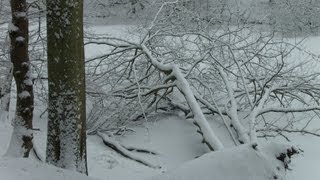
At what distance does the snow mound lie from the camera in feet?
13.0

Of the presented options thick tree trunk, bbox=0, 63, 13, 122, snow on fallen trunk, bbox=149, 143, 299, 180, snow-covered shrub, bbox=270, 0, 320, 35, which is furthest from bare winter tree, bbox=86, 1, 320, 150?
snow-covered shrub, bbox=270, 0, 320, 35

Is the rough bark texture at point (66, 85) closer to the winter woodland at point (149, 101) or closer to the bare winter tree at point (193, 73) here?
the winter woodland at point (149, 101)

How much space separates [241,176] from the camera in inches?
143

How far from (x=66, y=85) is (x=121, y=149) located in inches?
186

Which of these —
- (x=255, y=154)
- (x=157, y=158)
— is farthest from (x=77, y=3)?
(x=157, y=158)

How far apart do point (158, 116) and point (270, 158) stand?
738 cm

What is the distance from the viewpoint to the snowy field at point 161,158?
3723 mm

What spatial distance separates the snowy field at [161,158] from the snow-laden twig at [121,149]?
11cm

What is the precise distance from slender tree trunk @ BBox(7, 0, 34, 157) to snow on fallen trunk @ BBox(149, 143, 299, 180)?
8.68ft

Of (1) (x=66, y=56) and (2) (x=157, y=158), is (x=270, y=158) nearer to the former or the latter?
(1) (x=66, y=56)

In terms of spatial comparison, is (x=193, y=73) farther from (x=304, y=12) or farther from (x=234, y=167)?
(x=304, y=12)

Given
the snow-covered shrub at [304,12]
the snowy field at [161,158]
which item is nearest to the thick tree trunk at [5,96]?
the snowy field at [161,158]

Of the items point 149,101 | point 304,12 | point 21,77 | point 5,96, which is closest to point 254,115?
point 149,101

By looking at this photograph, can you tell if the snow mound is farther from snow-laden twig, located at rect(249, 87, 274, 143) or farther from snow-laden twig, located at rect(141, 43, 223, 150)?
snow-laden twig, located at rect(249, 87, 274, 143)
